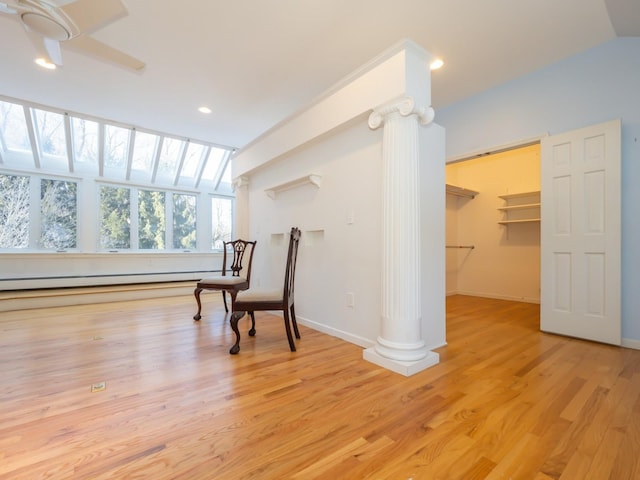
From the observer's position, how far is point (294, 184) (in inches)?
133

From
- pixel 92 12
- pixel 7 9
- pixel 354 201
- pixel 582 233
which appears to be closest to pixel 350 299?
pixel 354 201

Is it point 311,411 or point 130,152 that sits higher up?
point 130,152

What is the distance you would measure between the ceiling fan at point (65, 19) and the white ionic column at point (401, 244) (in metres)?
2.02

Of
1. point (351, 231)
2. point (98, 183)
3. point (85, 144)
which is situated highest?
point (85, 144)

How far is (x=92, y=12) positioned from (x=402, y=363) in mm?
3130

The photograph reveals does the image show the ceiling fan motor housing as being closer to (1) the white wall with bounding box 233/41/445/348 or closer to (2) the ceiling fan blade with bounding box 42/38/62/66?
(2) the ceiling fan blade with bounding box 42/38/62/66

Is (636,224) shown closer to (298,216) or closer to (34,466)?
(298,216)

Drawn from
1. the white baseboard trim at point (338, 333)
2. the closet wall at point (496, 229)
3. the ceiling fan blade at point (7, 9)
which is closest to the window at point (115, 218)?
the ceiling fan blade at point (7, 9)

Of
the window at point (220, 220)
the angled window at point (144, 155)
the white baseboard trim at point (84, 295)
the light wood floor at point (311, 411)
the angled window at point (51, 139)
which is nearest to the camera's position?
the light wood floor at point (311, 411)

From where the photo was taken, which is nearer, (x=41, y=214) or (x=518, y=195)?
→ (x=518, y=195)

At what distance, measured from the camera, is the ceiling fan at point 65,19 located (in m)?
1.79

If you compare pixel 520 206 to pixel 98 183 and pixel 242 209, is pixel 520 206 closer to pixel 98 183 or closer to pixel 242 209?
pixel 242 209

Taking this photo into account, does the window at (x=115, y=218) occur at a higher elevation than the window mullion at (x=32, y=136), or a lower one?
lower

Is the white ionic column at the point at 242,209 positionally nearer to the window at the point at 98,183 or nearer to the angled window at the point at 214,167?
the window at the point at 98,183
